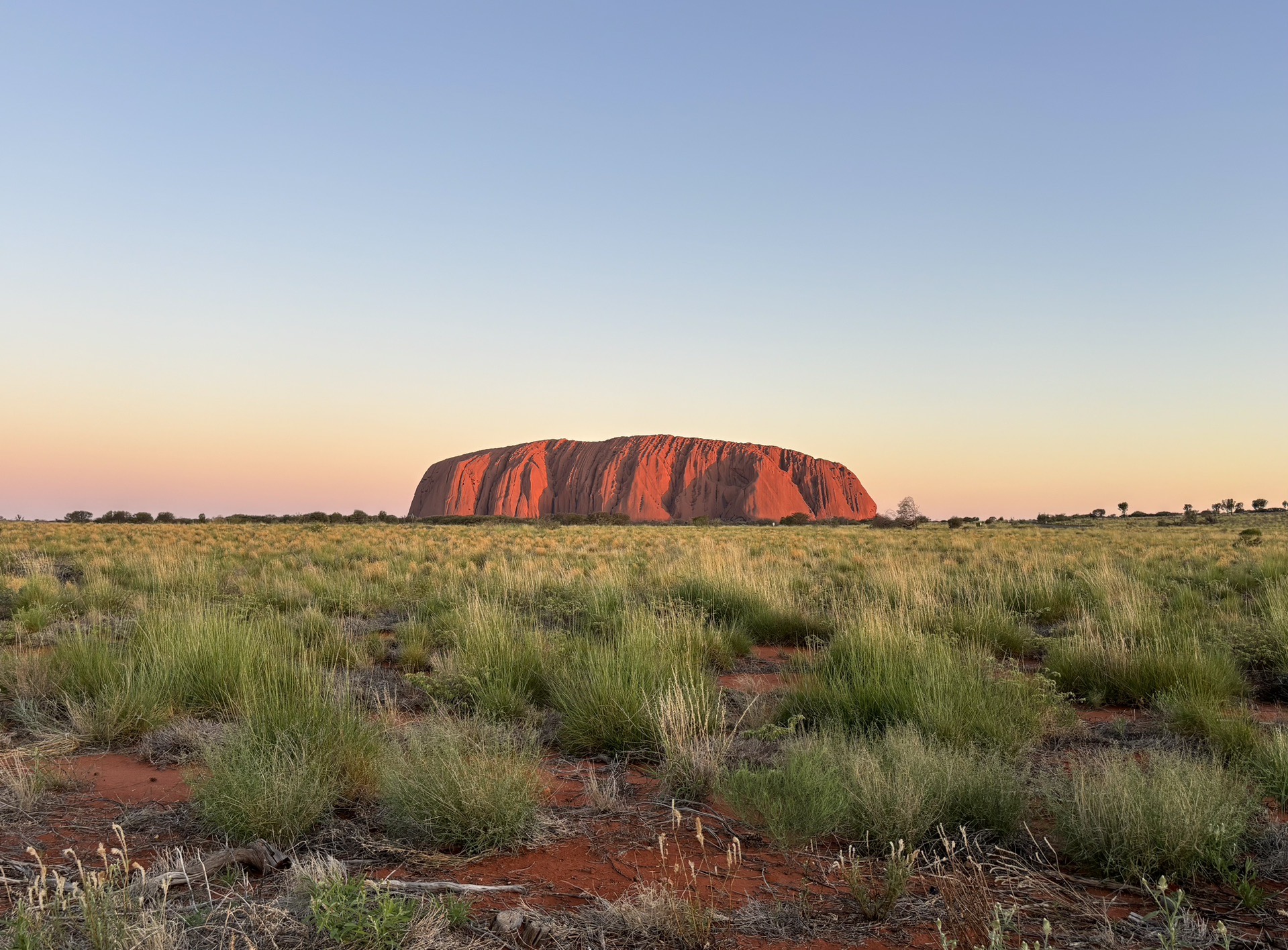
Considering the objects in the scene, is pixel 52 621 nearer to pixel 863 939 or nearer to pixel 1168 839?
pixel 863 939

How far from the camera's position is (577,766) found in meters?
4.46

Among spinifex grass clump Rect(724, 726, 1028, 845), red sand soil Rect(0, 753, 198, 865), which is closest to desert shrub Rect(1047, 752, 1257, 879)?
spinifex grass clump Rect(724, 726, 1028, 845)

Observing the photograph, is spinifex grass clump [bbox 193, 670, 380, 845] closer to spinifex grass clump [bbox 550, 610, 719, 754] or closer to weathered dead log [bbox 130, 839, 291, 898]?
weathered dead log [bbox 130, 839, 291, 898]

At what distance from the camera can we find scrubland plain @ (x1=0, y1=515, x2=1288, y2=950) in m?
2.51

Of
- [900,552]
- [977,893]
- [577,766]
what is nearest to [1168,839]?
[977,893]

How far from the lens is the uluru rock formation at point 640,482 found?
122 meters

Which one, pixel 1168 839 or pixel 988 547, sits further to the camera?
pixel 988 547

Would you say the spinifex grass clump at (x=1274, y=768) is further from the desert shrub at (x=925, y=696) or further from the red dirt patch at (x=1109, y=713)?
the red dirt patch at (x=1109, y=713)

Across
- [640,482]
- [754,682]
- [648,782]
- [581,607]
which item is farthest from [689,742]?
[640,482]

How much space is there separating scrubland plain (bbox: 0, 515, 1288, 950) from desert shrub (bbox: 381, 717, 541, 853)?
2cm

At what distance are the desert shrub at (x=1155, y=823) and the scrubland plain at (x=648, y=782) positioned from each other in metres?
0.01

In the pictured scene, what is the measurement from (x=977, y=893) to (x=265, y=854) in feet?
8.81

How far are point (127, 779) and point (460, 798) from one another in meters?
2.38

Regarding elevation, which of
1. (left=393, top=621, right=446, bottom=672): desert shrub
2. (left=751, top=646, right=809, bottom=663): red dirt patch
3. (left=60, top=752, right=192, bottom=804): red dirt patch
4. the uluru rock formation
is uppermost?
the uluru rock formation
